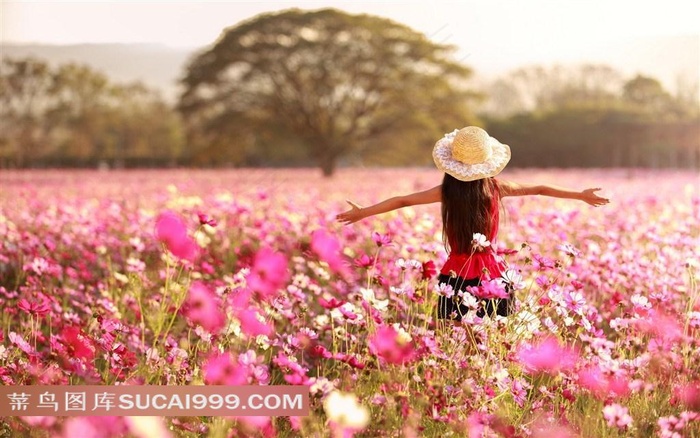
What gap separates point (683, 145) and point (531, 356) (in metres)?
25.4

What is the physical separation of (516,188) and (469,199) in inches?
10.0

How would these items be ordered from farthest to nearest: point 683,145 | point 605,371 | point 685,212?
point 683,145, point 685,212, point 605,371

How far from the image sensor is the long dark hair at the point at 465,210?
3.44 meters

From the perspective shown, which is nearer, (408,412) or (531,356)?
(408,412)

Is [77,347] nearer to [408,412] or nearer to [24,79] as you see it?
[408,412]

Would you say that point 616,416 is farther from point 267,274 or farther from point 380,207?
point 380,207

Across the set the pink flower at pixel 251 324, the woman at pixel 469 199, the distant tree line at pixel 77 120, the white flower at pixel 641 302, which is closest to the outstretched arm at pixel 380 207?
the woman at pixel 469 199

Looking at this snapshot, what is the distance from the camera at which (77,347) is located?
112 inches

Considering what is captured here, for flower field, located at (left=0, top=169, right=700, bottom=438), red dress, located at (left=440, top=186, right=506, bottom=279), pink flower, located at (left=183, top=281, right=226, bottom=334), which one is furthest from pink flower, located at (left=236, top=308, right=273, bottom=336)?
red dress, located at (left=440, top=186, right=506, bottom=279)

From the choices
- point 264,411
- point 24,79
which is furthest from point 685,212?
point 24,79

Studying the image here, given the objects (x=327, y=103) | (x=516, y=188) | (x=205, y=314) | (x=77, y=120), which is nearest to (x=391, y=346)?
(x=205, y=314)

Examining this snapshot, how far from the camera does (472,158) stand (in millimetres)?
3352

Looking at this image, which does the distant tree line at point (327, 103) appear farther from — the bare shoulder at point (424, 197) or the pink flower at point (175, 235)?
the pink flower at point (175, 235)

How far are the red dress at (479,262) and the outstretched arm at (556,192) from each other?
3.1 inches
